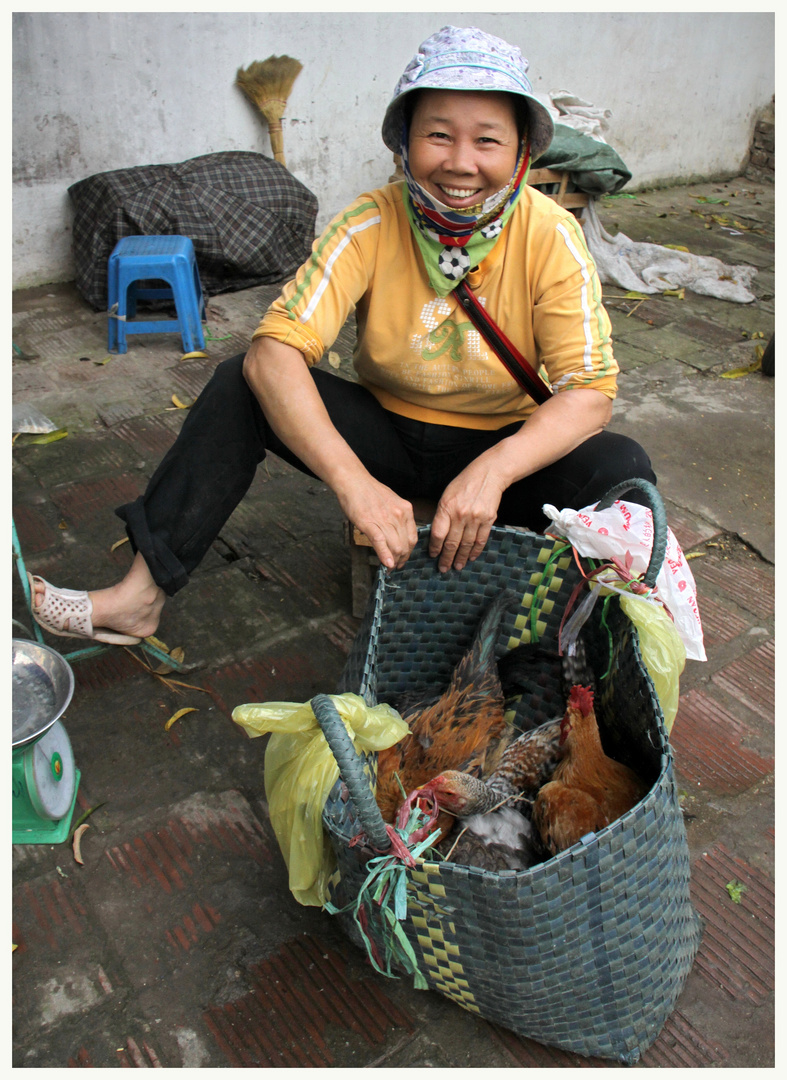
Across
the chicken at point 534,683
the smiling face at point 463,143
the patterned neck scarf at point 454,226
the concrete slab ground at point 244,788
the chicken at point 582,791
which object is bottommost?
the concrete slab ground at point 244,788

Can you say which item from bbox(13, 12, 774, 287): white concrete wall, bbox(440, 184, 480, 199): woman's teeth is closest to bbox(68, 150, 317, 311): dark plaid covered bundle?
bbox(13, 12, 774, 287): white concrete wall

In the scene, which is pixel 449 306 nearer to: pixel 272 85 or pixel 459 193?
pixel 459 193

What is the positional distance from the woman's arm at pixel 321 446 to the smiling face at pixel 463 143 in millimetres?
591

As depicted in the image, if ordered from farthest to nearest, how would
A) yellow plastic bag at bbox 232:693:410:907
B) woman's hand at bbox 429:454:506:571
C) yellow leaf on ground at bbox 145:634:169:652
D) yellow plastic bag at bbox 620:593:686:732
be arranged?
yellow leaf on ground at bbox 145:634:169:652 < woman's hand at bbox 429:454:506:571 < yellow plastic bag at bbox 620:593:686:732 < yellow plastic bag at bbox 232:693:410:907

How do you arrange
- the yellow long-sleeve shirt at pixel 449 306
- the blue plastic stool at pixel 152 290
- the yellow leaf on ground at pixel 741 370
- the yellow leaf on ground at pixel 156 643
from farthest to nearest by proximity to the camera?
1. the yellow leaf on ground at pixel 741 370
2. the blue plastic stool at pixel 152 290
3. the yellow leaf on ground at pixel 156 643
4. the yellow long-sleeve shirt at pixel 449 306

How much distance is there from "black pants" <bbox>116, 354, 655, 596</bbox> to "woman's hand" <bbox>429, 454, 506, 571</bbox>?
1.15 ft

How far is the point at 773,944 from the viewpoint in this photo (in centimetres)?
192

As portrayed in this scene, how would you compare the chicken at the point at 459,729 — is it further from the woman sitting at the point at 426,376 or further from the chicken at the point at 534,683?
the woman sitting at the point at 426,376

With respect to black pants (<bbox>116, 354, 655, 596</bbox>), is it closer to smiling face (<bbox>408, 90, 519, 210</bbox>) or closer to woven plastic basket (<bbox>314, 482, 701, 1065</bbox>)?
woven plastic basket (<bbox>314, 482, 701, 1065</bbox>)

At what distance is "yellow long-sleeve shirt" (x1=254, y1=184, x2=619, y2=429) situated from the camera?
85.7 inches

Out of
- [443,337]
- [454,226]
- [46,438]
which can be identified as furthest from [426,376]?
[46,438]

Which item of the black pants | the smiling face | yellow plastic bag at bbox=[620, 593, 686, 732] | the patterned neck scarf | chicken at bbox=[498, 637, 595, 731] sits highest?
the smiling face

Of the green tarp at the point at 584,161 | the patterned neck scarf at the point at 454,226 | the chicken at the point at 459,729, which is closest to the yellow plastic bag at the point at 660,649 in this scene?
the chicken at the point at 459,729

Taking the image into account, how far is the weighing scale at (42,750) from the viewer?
6.32 feet
